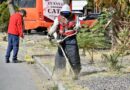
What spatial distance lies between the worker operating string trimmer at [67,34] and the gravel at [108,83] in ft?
2.18

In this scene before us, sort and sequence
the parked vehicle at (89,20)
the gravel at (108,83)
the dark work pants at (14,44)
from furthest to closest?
the parked vehicle at (89,20), the dark work pants at (14,44), the gravel at (108,83)

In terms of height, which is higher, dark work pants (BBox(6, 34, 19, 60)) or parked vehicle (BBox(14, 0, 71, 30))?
dark work pants (BBox(6, 34, 19, 60))

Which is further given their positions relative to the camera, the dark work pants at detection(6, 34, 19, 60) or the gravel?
the dark work pants at detection(6, 34, 19, 60)

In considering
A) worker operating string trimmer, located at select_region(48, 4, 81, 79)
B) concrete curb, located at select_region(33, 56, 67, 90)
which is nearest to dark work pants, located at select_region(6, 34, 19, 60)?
concrete curb, located at select_region(33, 56, 67, 90)

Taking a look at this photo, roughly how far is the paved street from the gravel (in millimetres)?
1301

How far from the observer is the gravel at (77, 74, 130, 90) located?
424 inches

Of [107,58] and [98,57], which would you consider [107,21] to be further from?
[107,58]

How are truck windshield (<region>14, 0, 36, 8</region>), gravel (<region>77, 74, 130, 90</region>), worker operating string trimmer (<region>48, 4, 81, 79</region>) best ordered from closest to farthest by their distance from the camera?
gravel (<region>77, 74, 130, 90</region>), worker operating string trimmer (<region>48, 4, 81, 79</region>), truck windshield (<region>14, 0, 36, 8</region>)

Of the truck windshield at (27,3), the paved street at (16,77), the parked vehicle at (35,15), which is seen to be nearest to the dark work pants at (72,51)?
the paved street at (16,77)

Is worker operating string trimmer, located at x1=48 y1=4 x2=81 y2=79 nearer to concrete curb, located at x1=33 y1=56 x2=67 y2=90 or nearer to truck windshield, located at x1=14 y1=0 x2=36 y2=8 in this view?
concrete curb, located at x1=33 y1=56 x2=67 y2=90

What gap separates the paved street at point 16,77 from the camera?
1205 centimetres

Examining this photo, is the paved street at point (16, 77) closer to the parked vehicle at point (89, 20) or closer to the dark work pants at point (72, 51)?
the dark work pants at point (72, 51)

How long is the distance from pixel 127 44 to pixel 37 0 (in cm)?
1417

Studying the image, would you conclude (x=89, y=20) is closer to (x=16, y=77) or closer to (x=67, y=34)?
(x=16, y=77)
